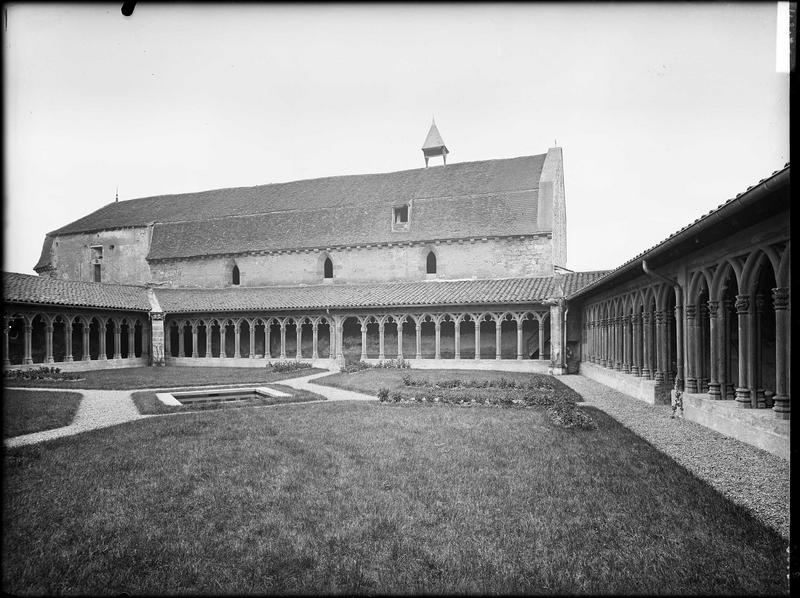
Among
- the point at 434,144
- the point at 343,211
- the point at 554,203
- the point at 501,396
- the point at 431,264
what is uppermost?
the point at 434,144

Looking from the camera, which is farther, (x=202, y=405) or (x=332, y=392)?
(x=332, y=392)

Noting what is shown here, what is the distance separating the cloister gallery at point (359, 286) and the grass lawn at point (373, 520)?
20.8 feet

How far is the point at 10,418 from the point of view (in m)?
10.1

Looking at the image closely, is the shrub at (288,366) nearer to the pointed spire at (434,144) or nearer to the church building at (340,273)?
the church building at (340,273)

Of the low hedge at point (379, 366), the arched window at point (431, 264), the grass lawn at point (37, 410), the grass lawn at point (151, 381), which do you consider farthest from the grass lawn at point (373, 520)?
the arched window at point (431, 264)

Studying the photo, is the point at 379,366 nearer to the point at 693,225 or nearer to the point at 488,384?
the point at 488,384

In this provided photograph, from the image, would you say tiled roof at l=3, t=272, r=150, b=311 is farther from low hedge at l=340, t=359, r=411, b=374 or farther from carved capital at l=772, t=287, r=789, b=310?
carved capital at l=772, t=287, r=789, b=310

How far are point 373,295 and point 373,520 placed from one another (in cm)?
2124

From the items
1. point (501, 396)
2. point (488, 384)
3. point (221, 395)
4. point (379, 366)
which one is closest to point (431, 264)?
point (379, 366)

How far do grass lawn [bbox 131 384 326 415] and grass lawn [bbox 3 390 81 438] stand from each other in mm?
1328

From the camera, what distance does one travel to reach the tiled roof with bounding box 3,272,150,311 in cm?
2033

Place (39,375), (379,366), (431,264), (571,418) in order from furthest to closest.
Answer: (431,264)
(379,366)
(39,375)
(571,418)

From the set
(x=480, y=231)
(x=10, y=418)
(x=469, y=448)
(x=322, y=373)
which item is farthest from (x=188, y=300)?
(x=469, y=448)

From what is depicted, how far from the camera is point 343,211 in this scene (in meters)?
31.1
